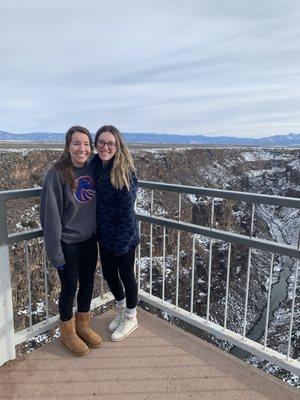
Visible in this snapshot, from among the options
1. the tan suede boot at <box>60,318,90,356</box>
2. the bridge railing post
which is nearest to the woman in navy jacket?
the tan suede boot at <box>60,318,90,356</box>

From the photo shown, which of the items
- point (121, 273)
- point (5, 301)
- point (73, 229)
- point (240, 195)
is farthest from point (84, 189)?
point (240, 195)

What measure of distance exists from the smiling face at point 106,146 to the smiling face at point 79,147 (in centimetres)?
10

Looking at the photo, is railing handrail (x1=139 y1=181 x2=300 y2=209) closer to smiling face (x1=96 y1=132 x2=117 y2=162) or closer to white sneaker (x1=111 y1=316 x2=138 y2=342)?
smiling face (x1=96 y1=132 x2=117 y2=162)

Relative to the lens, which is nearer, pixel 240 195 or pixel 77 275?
pixel 240 195

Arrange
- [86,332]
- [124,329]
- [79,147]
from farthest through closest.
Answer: [124,329]
[86,332]
[79,147]

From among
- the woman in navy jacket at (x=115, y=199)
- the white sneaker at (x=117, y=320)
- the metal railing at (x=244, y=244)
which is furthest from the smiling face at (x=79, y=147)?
the white sneaker at (x=117, y=320)

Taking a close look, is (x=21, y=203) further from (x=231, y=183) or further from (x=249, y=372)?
(x=231, y=183)

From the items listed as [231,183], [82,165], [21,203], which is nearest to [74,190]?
[82,165]

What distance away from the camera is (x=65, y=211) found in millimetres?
2908

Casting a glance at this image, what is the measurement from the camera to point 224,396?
8.74ft

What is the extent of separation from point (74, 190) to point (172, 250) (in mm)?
24759

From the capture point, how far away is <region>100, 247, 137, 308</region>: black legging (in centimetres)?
A: 318

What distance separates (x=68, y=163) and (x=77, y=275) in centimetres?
97

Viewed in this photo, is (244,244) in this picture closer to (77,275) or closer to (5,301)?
(77,275)
